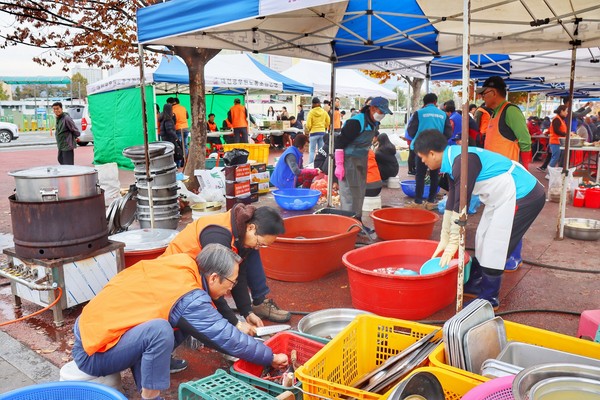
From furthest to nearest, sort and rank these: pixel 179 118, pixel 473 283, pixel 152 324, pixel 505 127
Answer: pixel 179 118 → pixel 505 127 → pixel 473 283 → pixel 152 324

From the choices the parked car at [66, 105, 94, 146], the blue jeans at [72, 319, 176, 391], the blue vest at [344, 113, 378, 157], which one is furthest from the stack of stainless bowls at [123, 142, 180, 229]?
the parked car at [66, 105, 94, 146]

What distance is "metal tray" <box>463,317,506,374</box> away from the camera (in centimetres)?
244

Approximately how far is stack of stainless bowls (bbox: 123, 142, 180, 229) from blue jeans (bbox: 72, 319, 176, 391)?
395 cm

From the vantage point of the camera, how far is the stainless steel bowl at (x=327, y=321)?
11.5 feet

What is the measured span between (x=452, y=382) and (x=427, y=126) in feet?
20.0

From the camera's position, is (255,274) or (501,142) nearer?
(255,274)

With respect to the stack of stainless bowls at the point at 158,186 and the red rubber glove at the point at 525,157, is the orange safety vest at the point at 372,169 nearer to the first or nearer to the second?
the red rubber glove at the point at 525,157

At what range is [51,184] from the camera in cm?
386

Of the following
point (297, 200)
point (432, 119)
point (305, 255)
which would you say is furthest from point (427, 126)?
point (305, 255)

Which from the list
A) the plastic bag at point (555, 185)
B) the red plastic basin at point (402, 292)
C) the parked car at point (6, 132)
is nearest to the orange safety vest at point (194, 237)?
the red plastic basin at point (402, 292)

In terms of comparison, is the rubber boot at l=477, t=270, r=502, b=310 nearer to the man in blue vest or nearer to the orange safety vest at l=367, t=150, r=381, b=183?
the orange safety vest at l=367, t=150, r=381, b=183

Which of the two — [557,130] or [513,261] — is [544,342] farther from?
[557,130]

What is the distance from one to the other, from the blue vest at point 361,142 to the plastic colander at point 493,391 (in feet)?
15.8

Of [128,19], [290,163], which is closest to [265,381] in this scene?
[290,163]
